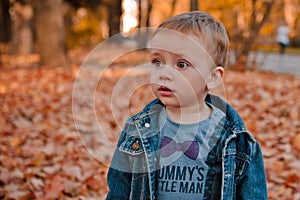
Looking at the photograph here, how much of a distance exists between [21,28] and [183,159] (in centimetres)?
1736

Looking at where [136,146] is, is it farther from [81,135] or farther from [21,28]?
[21,28]

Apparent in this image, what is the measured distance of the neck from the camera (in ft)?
6.44

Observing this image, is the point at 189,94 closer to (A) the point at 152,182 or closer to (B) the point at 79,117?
(A) the point at 152,182

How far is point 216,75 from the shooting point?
196cm

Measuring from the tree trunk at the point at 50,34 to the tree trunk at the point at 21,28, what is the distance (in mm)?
5499

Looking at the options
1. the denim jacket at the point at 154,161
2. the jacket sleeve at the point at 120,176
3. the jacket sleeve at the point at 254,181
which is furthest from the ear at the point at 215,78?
the jacket sleeve at the point at 120,176

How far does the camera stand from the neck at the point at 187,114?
6.44 ft

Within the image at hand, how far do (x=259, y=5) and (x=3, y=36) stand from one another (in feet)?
61.8

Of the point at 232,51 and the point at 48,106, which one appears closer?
the point at 48,106

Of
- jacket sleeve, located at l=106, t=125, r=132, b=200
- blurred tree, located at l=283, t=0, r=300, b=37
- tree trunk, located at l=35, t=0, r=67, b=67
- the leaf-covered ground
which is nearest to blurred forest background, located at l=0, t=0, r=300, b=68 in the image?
tree trunk, located at l=35, t=0, r=67, b=67

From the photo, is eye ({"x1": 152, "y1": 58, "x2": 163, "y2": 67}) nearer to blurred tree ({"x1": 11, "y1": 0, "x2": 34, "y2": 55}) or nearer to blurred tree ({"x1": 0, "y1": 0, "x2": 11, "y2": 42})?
blurred tree ({"x1": 11, "y1": 0, "x2": 34, "y2": 55})

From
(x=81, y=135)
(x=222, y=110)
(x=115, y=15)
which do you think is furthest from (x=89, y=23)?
(x=222, y=110)

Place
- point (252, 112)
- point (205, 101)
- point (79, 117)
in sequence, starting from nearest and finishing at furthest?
point (205, 101) → point (79, 117) → point (252, 112)

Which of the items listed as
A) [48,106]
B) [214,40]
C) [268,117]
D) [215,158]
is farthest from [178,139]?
[48,106]
